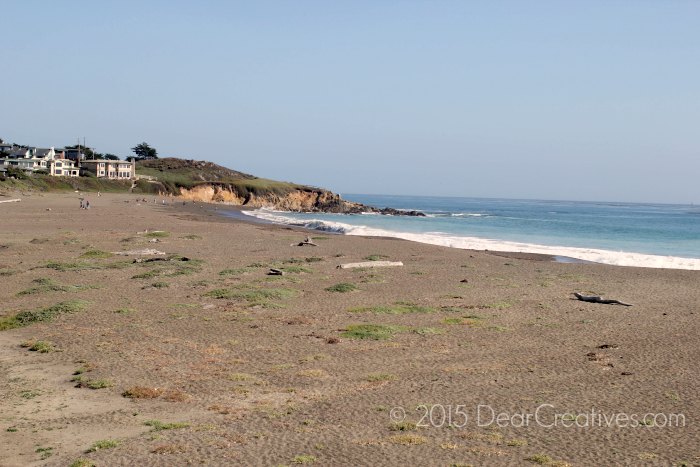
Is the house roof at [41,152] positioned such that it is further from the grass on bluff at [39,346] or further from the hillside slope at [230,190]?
the grass on bluff at [39,346]

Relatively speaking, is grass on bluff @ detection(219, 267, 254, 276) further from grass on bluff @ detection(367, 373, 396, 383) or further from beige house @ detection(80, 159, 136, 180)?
beige house @ detection(80, 159, 136, 180)

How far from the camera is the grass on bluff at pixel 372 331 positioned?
654 inches

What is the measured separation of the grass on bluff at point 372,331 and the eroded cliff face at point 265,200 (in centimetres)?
10561

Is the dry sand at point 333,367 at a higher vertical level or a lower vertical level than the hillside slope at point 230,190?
lower

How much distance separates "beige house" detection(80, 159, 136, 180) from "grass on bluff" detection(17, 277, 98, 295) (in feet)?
349

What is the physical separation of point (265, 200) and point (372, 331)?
11078 centimetres

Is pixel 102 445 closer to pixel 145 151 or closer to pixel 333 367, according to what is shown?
pixel 333 367

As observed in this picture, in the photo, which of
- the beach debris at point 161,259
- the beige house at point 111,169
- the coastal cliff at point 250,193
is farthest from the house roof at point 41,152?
the beach debris at point 161,259

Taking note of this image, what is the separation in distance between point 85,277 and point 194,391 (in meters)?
14.5

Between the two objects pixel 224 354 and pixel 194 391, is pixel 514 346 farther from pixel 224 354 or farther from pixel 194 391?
pixel 194 391

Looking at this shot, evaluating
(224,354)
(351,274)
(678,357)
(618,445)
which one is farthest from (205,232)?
(618,445)

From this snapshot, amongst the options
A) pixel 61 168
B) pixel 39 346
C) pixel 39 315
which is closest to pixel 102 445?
pixel 39 346

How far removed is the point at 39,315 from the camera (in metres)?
17.6

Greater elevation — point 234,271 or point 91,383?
point 234,271
